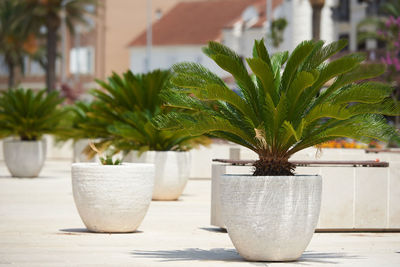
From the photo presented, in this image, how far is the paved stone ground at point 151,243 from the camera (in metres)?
11.3

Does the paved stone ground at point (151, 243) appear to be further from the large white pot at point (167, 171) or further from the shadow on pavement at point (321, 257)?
the large white pot at point (167, 171)

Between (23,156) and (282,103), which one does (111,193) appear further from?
(23,156)

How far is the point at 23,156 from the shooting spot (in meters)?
28.0

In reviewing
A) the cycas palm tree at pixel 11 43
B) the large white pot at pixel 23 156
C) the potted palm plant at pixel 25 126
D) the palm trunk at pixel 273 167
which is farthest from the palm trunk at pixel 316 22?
the cycas palm tree at pixel 11 43

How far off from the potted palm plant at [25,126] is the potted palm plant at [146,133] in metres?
5.14

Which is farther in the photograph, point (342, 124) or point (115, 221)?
point (115, 221)

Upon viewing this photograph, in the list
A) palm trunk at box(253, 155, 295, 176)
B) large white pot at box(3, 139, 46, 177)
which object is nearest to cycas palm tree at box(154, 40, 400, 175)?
palm trunk at box(253, 155, 295, 176)

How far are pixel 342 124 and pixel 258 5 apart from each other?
73139mm

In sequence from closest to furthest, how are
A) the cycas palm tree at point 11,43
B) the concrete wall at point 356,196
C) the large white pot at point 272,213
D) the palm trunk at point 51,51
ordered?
the large white pot at point 272,213
the concrete wall at point 356,196
the palm trunk at point 51,51
the cycas palm tree at point 11,43

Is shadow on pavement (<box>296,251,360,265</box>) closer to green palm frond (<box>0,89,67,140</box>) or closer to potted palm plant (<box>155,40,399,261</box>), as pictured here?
potted palm plant (<box>155,40,399,261</box>)

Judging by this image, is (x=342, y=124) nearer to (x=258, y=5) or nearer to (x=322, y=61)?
(x=322, y=61)

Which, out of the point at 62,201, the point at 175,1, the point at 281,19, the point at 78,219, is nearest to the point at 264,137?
the point at 78,219

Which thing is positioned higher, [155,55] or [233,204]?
[155,55]

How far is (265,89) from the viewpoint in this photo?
455 inches
